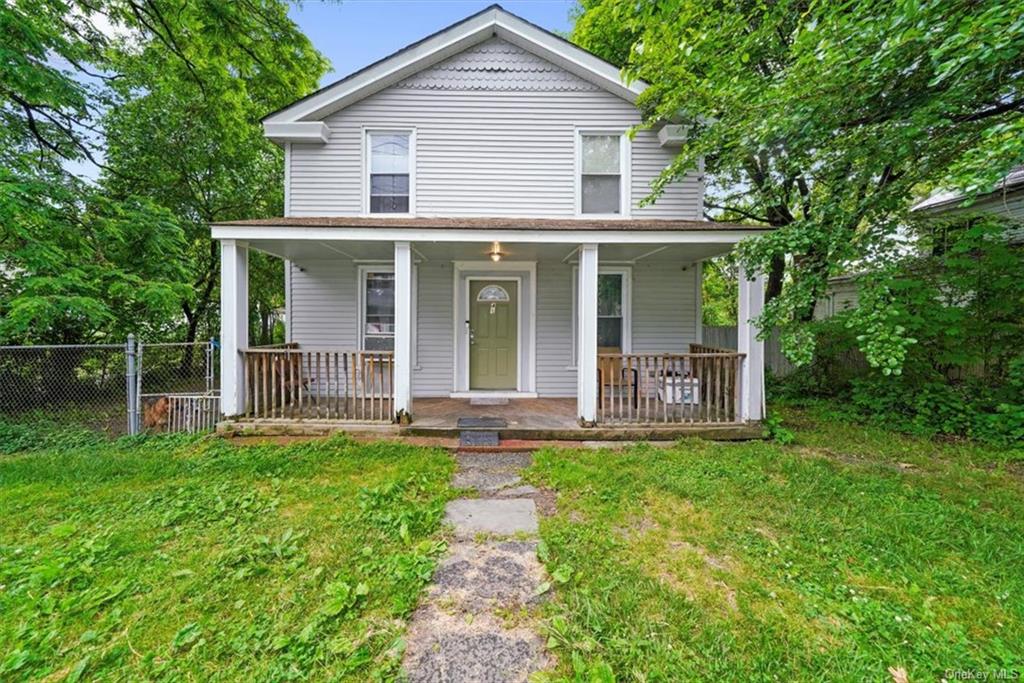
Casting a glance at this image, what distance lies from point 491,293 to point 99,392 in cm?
678

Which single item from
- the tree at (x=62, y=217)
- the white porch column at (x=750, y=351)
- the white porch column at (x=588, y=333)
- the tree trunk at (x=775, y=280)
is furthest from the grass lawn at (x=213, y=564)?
the tree trunk at (x=775, y=280)

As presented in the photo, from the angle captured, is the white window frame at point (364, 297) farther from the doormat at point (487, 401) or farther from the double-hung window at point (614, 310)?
the double-hung window at point (614, 310)

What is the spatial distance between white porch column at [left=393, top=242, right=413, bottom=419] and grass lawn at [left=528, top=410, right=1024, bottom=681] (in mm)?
2199

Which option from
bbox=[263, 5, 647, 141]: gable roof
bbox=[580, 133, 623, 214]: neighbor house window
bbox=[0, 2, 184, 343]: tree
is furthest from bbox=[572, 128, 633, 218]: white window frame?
bbox=[0, 2, 184, 343]: tree

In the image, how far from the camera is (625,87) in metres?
6.97

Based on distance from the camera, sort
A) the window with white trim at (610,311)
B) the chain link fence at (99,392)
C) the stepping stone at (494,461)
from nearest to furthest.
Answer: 1. the stepping stone at (494,461)
2. the chain link fence at (99,392)
3. the window with white trim at (610,311)

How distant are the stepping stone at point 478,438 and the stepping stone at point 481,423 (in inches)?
3.4

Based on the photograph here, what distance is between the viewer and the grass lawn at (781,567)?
6.50 feet

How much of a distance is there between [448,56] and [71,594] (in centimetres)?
810

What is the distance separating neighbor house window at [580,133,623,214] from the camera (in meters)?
7.26

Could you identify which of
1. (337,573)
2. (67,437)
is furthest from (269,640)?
(67,437)

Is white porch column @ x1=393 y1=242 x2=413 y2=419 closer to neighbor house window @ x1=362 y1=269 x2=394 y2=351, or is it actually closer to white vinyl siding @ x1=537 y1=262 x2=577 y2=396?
neighbor house window @ x1=362 y1=269 x2=394 y2=351

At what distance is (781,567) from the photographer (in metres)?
2.71

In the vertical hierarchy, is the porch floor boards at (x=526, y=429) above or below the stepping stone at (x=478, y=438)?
above
